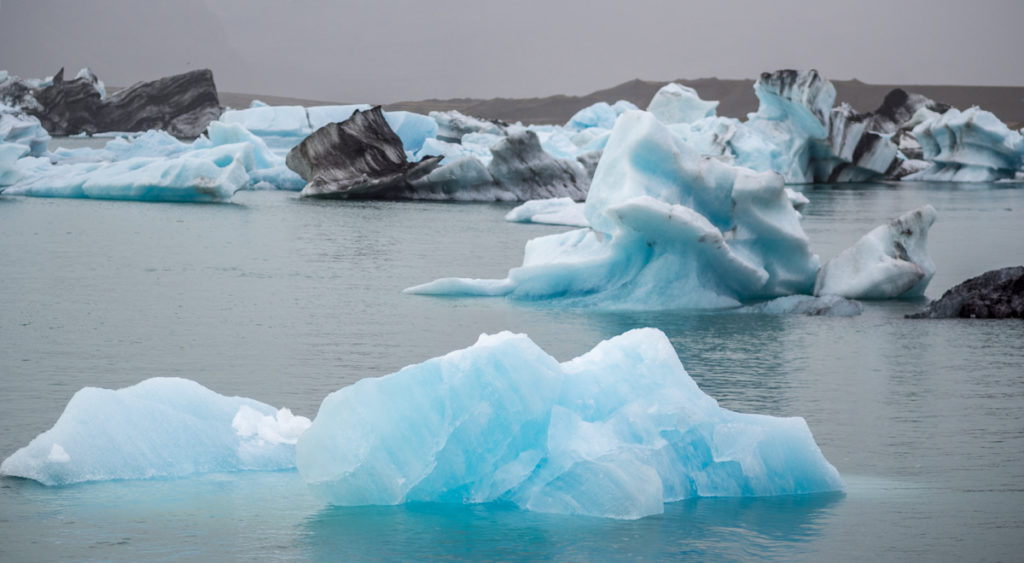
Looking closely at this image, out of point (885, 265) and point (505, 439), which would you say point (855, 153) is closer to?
point (885, 265)

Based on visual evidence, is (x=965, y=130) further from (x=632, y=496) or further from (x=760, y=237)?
(x=632, y=496)

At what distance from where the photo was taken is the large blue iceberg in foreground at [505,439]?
14.8 feet

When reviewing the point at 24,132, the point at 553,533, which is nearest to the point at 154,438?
the point at 553,533

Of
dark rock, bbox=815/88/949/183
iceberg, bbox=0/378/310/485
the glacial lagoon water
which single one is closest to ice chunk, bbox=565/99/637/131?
dark rock, bbox=815/88/949/183

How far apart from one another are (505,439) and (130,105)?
54626mm

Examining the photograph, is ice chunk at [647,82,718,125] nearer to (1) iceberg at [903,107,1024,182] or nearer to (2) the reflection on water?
(1) iceberg at [903,107,1024,182]

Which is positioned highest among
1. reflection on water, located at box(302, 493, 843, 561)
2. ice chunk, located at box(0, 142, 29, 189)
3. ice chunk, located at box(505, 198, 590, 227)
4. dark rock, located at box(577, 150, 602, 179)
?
dark rock, located at box(577, 150, 602, 179)

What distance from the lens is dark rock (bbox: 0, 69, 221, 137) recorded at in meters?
55.9

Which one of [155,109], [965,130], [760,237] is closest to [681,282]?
[760,237]

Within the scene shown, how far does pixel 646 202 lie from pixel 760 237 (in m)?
1.53

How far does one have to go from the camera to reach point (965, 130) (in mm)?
34562

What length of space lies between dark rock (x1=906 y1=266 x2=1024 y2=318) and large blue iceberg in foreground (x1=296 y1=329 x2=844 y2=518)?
5838 millimetres

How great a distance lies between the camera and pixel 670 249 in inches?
408

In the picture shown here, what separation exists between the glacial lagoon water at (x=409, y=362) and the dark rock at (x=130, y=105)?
1584 inches
